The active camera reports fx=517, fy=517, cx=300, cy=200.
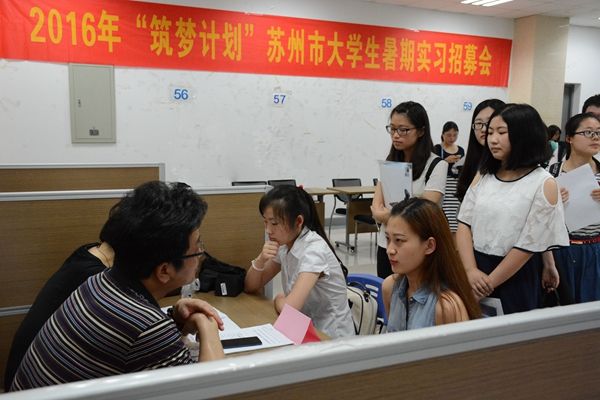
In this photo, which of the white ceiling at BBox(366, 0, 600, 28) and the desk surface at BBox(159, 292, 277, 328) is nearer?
the desk surface at BBox(159, 292, 277, 328)

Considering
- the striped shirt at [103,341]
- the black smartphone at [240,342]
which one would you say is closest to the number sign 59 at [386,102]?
the black smartphone at [240,342]

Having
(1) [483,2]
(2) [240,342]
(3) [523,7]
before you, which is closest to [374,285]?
(2) [240,342]

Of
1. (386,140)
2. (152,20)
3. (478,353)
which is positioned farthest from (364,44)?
(478,353)

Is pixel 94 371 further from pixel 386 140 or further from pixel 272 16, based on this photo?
pixel 386 140

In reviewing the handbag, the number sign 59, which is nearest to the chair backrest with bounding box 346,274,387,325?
the handbag

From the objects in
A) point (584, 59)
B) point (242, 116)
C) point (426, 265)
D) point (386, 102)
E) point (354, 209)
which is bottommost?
point (354, 209)

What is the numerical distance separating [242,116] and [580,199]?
4517 mm

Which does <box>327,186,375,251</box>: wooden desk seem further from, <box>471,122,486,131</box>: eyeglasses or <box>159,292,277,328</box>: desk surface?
<box>159,292,277,328</box>: desk surface

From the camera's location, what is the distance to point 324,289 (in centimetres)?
198

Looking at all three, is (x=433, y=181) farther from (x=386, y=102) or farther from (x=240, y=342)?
(x=386, y=102)

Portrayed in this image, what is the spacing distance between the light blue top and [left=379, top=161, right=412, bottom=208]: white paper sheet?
0.82 metres

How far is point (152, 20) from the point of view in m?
5.62

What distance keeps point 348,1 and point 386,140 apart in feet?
6.19

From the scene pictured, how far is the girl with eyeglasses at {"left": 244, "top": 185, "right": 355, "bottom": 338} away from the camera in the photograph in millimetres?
1940
